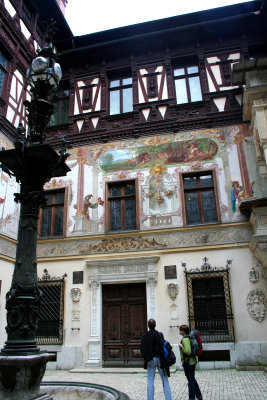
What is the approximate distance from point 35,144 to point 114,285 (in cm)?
713

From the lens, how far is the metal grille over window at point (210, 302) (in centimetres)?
966

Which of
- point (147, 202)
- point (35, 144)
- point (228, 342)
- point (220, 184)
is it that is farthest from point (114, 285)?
point (35, 144)

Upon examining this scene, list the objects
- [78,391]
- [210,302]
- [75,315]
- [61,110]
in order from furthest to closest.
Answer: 1. [61,110]
2. [75,315]
3. [210,302]
4. [78,391]

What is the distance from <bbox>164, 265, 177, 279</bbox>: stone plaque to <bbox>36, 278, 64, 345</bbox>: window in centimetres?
347

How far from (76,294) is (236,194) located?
6085 mm

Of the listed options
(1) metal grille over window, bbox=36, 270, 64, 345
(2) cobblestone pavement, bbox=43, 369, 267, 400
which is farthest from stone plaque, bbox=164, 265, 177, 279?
(1) metal grille over window, bbox=36, 270, 64, 345

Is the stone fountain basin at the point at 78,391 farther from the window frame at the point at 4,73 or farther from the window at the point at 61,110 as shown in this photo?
the window at the point at 61,110

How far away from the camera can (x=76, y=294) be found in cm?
1087

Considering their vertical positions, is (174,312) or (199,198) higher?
(199,198)

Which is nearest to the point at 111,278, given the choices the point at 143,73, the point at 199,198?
the point at 199,198

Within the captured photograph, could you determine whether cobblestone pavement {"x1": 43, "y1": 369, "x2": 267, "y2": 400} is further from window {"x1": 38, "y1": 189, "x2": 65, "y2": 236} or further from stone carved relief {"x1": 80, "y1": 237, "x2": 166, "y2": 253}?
window {"x1": 38, "y1": 189, "x2": 65, "y2": 236}

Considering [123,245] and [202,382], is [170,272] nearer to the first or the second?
[123,245]

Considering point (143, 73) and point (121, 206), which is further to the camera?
point (143, 73)

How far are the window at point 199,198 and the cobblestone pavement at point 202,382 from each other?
452 centimetres
